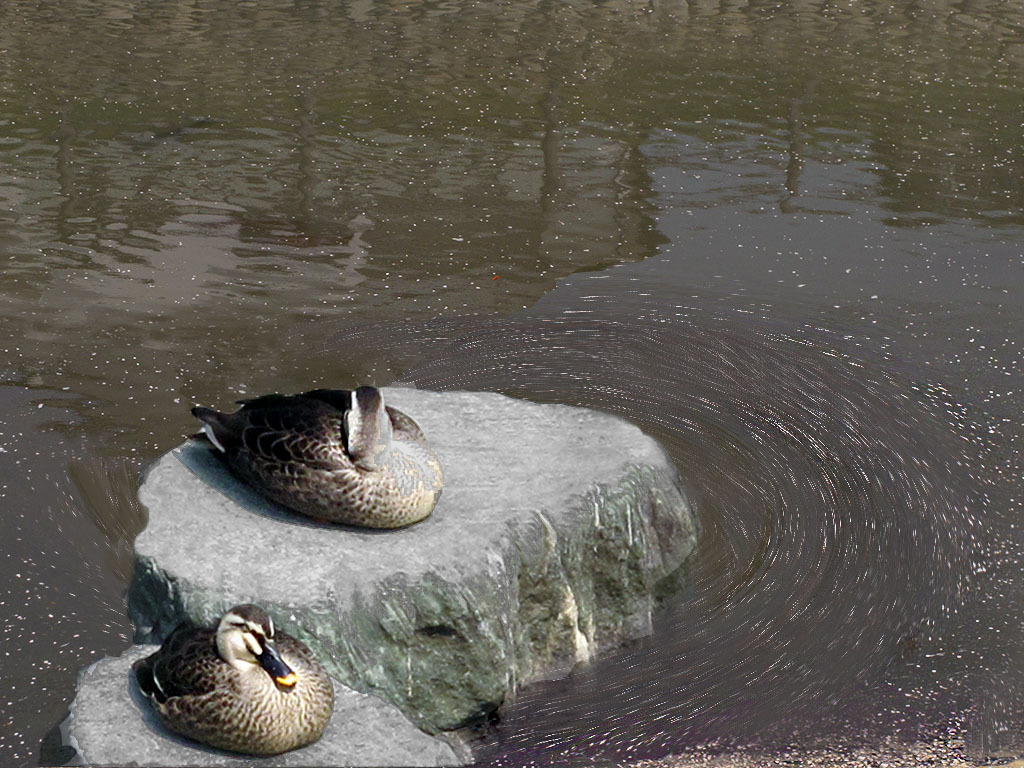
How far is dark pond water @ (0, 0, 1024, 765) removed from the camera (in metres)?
5.26

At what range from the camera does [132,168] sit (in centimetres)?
1020

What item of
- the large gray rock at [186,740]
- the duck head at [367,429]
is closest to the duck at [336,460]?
the duck head at [367,429]

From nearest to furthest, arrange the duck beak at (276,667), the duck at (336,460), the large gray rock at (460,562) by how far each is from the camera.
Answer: the duck beak at (276,667)
the large gray rock at (460,562)
the duck at (336,460)

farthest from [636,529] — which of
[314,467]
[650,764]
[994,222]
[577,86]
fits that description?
[577,86]

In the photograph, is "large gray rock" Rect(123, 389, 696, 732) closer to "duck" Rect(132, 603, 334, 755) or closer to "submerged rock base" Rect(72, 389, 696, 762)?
"submerged rock base" Rect(72, 389, 696, 762)

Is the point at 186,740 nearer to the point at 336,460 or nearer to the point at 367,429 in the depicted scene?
the point at 336,460

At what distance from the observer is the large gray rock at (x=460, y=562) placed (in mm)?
4559

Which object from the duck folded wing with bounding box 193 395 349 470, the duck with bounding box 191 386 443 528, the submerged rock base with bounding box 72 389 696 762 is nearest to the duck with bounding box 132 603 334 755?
the submerged rock base with bounding box 72 389 696 762

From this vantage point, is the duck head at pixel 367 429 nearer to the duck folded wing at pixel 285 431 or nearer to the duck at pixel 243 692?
the duck folded wing at pixel 285 431

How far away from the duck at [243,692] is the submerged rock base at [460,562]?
31 centimetres

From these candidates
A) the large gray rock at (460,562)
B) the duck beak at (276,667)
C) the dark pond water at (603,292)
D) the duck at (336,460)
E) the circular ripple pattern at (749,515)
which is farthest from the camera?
the dark pond water at (603,292)

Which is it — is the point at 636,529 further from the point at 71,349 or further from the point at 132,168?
the point at 132,168

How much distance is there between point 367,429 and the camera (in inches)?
193

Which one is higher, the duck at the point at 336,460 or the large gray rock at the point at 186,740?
the duck at the point at 336,460
